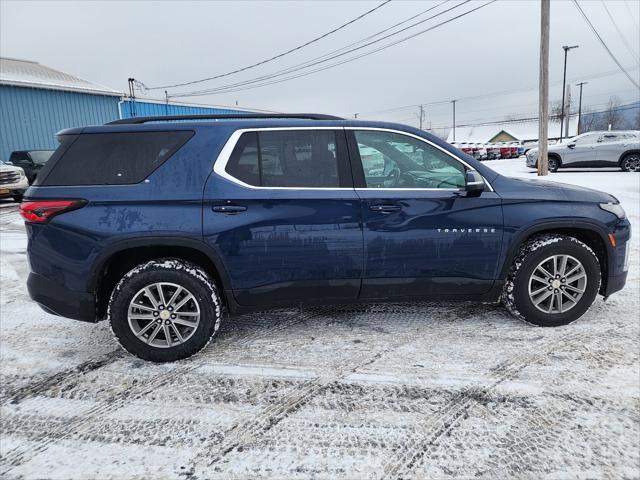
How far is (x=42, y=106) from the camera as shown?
21.9 meters

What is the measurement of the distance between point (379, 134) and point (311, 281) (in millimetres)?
1271

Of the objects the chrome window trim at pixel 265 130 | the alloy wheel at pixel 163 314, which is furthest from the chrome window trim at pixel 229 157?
the alloy wheel at pixel 163 314

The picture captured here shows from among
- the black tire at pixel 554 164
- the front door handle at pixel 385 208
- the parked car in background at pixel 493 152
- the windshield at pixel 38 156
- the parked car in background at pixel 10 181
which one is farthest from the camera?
the parked car in background at pixel 493 152

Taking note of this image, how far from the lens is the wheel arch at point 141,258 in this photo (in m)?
2.93

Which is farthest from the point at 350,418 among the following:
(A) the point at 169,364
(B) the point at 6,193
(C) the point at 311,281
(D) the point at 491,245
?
(B) the point at 6,193

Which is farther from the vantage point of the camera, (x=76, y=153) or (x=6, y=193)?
(x=6, y=193)

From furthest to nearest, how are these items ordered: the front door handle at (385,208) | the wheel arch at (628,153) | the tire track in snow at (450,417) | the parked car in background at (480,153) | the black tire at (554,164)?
the parked car in background at (480,153) → the black tire at (554,164) → the wheel arch at (628,153) → the front door handle at (385,208) → the tire track in snow at (450,417)

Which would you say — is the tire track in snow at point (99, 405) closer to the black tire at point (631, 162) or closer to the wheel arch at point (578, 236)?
the wheel arch at point (578, 236)

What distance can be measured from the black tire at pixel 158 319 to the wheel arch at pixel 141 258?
0.24 feet

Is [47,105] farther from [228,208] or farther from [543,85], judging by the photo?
[228,208]

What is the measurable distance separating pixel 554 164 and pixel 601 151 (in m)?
1.60

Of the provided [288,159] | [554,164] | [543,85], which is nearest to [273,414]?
[288,159]

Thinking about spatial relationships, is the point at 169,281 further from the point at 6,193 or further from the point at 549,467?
the point at 6,193

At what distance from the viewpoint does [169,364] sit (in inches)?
120
